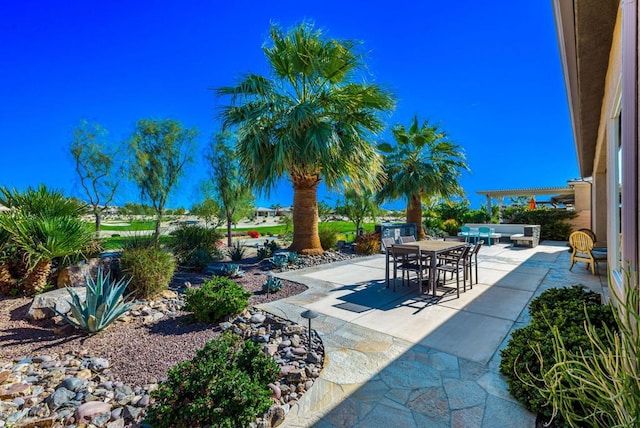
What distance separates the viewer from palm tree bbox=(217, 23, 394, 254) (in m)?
8.37

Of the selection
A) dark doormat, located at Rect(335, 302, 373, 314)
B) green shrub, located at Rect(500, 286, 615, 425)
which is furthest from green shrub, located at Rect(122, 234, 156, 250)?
green shrub, located at Rect(500, 286, 615, 425)

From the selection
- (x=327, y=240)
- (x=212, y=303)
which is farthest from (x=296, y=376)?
(x=327, y=240)

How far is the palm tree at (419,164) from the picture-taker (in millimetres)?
13422

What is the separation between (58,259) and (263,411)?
576 centimetres

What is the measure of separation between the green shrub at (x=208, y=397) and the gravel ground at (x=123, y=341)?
87 cm

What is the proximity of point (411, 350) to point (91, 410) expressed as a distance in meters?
3.20

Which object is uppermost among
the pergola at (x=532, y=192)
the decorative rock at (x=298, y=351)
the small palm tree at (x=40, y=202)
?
the pergola at (x=532, y=192)

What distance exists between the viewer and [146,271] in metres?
5.43

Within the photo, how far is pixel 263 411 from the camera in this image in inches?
92.2

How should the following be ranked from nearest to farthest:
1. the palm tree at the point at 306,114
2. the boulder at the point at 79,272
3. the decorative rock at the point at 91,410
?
the decorative rock at the point at 91,410 < the boulder at the point at 79,272 < the palm tree at the point at 306,114

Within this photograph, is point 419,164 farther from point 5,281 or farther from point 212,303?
point 5,281

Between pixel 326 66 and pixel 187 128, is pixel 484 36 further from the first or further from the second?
pixel 187 128

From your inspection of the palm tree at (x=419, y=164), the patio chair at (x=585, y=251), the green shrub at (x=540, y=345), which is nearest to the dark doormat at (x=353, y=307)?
the green shrub at (x=540, y=345)

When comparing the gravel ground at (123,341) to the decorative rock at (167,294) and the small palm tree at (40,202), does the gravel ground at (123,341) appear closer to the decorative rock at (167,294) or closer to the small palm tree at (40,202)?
the decorative rock at (167,294)
